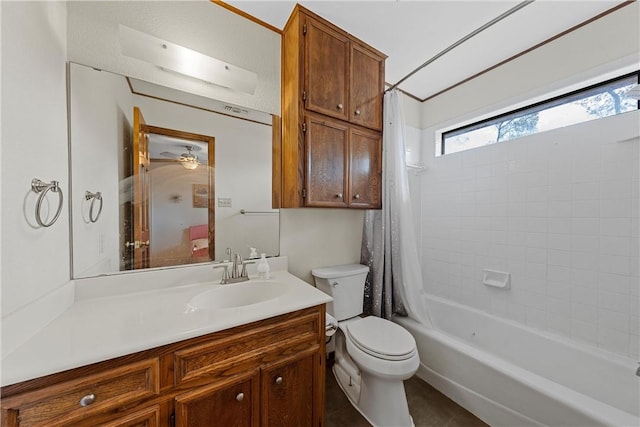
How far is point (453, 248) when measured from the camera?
2195 mm

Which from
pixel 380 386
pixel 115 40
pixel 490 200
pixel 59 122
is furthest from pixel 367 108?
pixel 380 386

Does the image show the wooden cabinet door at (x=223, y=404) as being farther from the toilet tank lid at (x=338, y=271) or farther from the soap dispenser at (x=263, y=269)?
the toilet tank lid at (x=338, y=271)

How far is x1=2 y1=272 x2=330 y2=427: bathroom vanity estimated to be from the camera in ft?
2.03

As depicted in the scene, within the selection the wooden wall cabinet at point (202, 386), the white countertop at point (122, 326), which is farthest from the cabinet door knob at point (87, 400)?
the white countertop at point (122, 326)

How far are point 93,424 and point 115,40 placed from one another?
5.13ft

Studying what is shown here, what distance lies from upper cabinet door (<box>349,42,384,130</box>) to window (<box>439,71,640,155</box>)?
1115 mm

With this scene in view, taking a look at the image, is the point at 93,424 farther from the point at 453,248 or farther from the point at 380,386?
the point at 453,248

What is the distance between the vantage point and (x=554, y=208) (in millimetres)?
1626

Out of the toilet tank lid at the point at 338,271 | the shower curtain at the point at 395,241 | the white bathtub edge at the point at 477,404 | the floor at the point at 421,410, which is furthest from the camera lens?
the shower curtain at the point at 395,241

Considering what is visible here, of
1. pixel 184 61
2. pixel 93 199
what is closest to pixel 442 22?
pixel 184 61

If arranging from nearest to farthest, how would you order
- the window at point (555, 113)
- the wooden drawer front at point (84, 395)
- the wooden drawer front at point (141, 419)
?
1. the wooden drawer front at point (84, 395)
2. the wooden drawer front at point (141, 419)
3. the window at point (555, 113)

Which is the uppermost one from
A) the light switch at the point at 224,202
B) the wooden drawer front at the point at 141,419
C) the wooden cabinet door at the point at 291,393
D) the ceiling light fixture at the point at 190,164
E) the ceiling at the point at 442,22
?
the ceiling at the point at 442,22

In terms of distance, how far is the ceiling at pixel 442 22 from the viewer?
1363 millimetres

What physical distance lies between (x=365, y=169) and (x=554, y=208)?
53.9 inches
